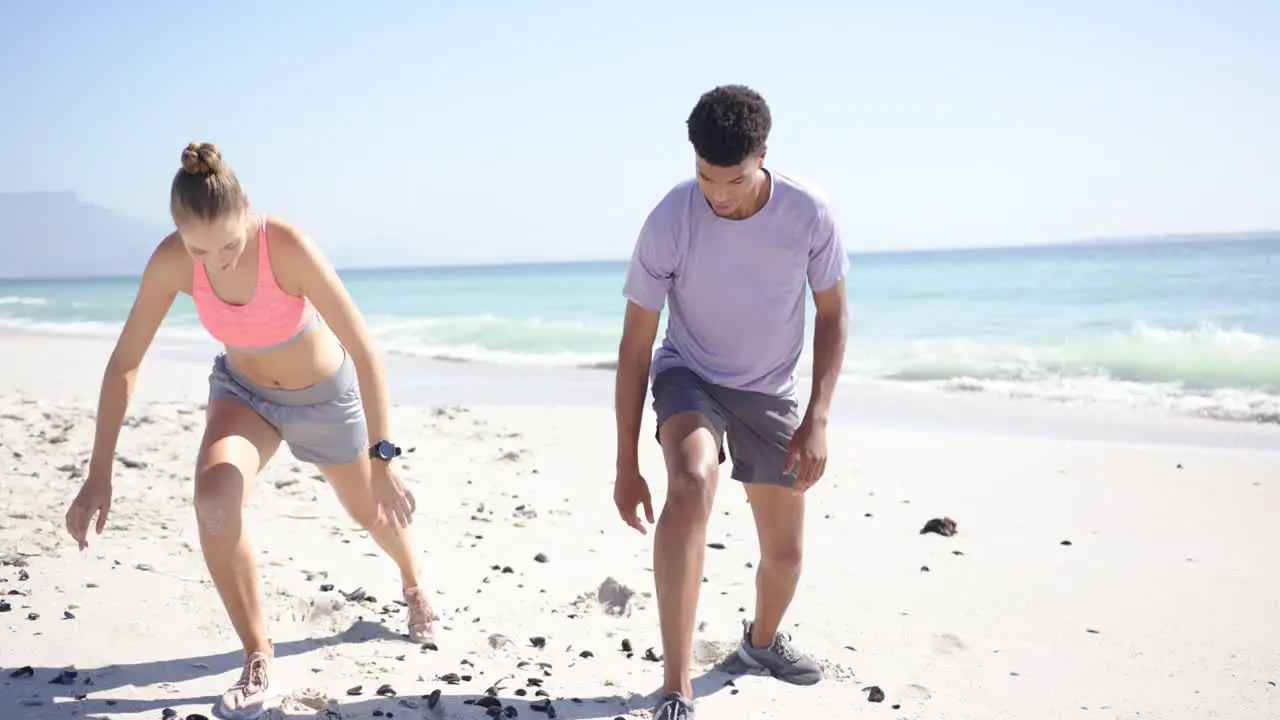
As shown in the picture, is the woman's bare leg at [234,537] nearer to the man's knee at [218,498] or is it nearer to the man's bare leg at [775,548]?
the man's knee at [218,498]

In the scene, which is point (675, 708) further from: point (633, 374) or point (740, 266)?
point (740, 266)

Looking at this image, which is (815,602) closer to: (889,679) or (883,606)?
(883,606)

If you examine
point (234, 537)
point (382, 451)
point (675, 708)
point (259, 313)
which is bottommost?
point (675, 708)

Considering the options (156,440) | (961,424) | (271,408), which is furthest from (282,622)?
(961,424)

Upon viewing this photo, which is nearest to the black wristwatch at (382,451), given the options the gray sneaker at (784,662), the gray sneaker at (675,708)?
the gray sneaker at (675,708)

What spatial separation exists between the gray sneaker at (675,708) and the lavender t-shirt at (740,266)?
3.31 feet

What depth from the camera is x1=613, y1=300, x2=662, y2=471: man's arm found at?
3391 millimetres

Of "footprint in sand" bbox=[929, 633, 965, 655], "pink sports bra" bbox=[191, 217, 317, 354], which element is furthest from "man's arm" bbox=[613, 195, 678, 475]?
"footprint in sand" bbox=[929, 633, 965, 655]

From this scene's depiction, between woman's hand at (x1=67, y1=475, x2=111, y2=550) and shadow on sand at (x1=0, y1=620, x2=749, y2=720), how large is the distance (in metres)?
0.49

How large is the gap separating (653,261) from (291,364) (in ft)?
4.30

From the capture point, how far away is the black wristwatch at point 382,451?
11.2ft

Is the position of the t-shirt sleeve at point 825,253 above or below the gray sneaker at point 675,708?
above

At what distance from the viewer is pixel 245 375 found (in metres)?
3.74

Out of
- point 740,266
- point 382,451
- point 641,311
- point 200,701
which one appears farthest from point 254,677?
point 740,266
